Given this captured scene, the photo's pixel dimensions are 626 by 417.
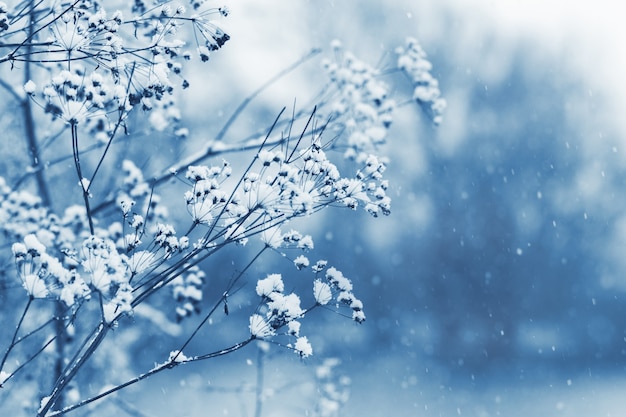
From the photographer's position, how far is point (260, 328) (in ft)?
8.52

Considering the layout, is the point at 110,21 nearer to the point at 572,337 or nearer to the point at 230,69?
the point at 230,69

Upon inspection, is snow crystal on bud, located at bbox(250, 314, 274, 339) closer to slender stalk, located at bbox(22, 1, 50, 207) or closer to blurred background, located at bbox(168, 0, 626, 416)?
slender stalk, located at bbox(22, 1, 50, 207)

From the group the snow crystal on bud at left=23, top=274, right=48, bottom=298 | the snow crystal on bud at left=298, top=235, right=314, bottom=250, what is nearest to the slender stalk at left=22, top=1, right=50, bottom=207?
the snow crystal on bud at left=23, top=274, right=48, bottom=298

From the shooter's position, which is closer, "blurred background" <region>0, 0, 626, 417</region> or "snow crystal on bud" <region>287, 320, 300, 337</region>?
"snow crystal on bud" <region>287, 320, 300, 337</region>

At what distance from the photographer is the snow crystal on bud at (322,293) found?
9.12ft

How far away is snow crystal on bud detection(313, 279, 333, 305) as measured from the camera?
2781 mm

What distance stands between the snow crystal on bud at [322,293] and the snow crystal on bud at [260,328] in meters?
0.28

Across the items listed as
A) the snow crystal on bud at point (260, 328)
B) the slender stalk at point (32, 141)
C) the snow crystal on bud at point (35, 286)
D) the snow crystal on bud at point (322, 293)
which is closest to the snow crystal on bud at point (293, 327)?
the snow crystal on bud at point (260, 328)

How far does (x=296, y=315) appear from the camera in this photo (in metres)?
2.56

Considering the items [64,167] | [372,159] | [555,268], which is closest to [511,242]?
[555,268]

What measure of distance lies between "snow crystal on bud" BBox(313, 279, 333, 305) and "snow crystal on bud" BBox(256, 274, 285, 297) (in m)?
0.18

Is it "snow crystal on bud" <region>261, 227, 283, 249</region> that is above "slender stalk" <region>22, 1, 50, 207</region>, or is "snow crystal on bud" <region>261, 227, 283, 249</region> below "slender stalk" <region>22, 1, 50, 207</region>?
below

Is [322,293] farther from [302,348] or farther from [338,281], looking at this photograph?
[302,348]

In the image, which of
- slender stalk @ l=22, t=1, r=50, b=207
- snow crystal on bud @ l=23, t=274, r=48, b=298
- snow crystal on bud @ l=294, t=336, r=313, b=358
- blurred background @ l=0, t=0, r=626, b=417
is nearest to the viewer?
snow crystal on bud @ l=23, t=274, r=48, b=298
